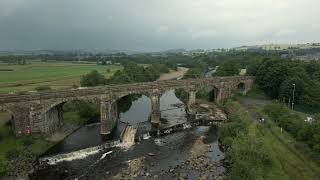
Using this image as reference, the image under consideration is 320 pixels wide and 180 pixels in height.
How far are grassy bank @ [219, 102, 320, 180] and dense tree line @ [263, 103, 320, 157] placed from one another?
1.73 metres

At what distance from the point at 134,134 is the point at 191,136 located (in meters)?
12.8

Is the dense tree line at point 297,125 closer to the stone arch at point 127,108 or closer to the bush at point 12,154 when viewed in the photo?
the stone arch at point 127,108

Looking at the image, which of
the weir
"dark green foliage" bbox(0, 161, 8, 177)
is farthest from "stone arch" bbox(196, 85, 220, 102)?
"dark green foliage" bbox(0, 161, 8, 177)

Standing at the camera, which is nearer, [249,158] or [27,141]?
[249,158]

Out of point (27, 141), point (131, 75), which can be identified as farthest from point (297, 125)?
point (131, 75)

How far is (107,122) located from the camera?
8062cm

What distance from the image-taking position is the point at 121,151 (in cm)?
6969

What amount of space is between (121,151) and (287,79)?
216 ft

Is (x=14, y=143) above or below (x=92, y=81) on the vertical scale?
below

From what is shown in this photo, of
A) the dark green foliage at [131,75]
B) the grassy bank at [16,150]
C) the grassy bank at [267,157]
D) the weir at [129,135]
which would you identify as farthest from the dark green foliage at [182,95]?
the grassy bank at [16,150]

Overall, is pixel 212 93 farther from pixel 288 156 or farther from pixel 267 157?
pixel 267 157

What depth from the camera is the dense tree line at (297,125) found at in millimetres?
60681

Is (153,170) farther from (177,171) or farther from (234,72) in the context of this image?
(234,72)

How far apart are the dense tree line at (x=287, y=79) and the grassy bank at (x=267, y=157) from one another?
132ft
